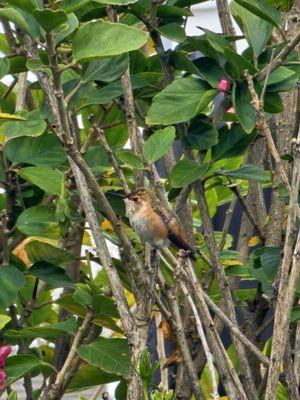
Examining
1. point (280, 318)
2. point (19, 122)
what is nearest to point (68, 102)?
point (19, 122)

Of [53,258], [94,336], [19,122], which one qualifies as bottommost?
[94,336]

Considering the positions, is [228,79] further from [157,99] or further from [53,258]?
[53,258]

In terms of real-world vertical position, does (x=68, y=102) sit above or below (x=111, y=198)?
above

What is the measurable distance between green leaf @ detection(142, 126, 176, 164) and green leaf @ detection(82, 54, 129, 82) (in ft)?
0.51

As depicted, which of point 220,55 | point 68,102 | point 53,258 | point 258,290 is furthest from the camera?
point 258,290

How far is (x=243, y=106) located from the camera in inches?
85.2

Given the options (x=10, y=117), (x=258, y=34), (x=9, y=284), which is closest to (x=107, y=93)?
(x=10, y=117)

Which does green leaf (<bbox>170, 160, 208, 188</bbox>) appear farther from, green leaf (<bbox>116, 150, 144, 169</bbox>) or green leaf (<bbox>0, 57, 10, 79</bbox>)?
green leaf (<bbox>0, 57, 10, 79</bbox>)

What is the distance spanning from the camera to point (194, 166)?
2275 millimetres

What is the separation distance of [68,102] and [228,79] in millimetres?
374

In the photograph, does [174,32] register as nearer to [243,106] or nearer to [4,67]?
[243,106]

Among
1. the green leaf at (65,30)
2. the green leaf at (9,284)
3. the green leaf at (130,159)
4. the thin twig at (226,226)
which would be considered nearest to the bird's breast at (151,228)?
the green leaf at (130,159)

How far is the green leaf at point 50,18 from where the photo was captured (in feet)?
6.00

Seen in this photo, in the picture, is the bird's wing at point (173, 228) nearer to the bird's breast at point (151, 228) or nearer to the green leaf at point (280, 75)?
the bird's breast at point (151, 228)
